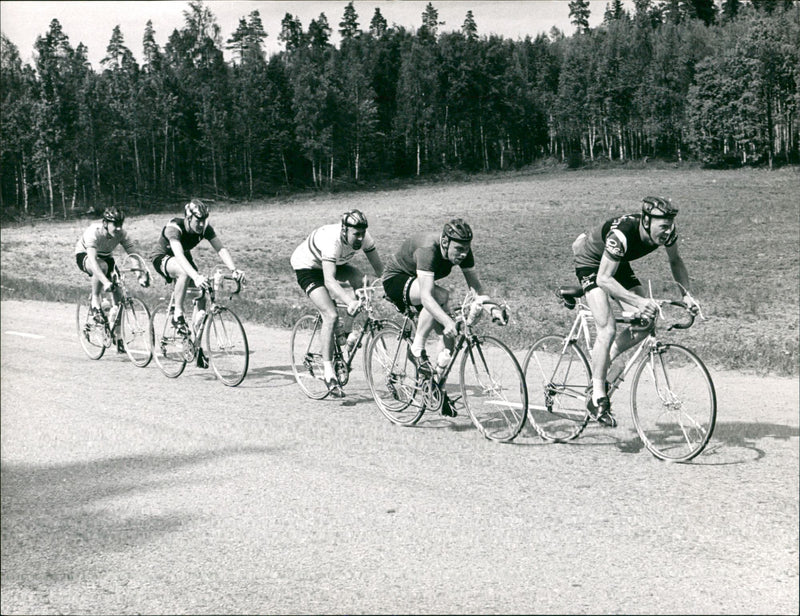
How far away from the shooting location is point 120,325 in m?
12.0

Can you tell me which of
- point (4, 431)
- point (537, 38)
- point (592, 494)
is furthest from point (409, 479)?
point (537, 38)

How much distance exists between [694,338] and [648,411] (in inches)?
291

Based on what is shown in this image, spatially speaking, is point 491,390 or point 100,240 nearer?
point 491,390

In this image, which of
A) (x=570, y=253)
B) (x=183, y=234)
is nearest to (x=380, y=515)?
(x=183, y=234)

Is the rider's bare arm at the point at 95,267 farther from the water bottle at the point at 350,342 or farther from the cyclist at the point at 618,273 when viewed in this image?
the cyclist at the point at 618,273

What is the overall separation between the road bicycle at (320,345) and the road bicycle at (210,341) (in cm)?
73

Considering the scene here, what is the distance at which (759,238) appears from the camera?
15758mm

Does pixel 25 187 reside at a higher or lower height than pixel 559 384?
higher

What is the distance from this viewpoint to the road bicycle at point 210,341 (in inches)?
396

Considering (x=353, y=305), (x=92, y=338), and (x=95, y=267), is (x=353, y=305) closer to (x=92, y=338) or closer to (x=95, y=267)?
(x=95, y=267)

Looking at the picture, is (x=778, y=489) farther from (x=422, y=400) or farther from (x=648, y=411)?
(x=422, y=400)

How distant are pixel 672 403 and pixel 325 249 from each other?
3769mm

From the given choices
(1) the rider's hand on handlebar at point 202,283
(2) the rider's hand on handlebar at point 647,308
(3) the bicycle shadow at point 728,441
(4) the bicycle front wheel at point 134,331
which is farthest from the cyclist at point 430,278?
(4) the bicycle front wheel at point 134,331

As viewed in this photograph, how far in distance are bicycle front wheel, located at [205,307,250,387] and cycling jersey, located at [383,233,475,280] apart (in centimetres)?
271
